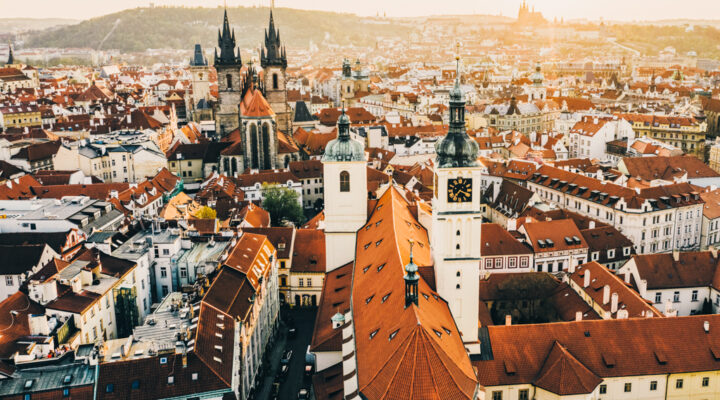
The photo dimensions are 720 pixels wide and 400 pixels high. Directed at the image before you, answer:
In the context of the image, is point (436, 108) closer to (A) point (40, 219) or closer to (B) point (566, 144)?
(B) point (566, 144)

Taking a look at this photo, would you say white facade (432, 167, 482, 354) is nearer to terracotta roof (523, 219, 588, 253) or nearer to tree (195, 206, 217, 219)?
terracotta roof (523, 219, 588, 253)

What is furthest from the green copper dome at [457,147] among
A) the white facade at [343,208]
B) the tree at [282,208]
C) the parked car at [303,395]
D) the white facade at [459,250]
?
the tree at [282,208]

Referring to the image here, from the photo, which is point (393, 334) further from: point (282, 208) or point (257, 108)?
point (257, 108)

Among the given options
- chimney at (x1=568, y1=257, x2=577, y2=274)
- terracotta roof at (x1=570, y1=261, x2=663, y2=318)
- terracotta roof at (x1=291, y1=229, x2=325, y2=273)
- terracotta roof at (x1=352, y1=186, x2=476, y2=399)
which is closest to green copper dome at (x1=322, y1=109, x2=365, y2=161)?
terracotta roof at (x1=352, y1=186, x2=476, y2=399)

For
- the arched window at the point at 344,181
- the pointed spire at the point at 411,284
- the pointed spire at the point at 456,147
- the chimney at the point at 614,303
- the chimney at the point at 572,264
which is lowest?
the chimney at the point at 572,264

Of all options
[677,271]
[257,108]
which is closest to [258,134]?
[257,108]

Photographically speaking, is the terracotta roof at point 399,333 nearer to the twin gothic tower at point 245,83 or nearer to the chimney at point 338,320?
the chimney at point 338,320
